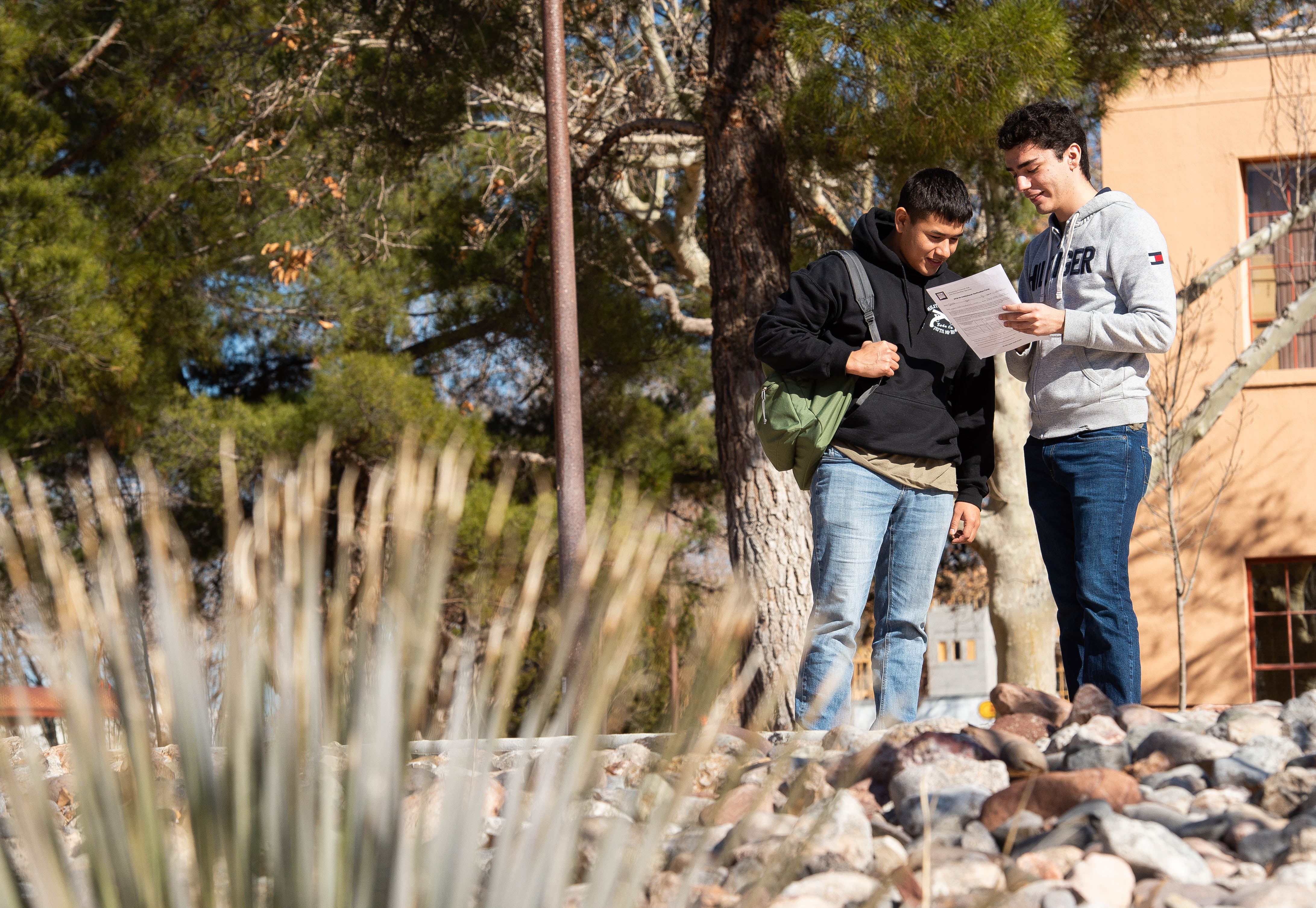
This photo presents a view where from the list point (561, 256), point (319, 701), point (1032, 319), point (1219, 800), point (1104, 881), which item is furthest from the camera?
point (561, 256)

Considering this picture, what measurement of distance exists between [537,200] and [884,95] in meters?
5.06

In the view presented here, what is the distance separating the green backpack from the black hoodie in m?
0.02

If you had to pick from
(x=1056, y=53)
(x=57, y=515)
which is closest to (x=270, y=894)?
(x=1056, y=53)

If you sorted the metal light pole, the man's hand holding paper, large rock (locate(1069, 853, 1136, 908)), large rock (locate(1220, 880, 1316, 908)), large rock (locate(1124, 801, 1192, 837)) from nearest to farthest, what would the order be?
large rock (locate(1220, 880, 1316, 908)), large rock (locate(1069, 853, 1136, 908)), large rock (locate(1124, 801, 1192, 837)), the man's hand holding paper, the metal light pole

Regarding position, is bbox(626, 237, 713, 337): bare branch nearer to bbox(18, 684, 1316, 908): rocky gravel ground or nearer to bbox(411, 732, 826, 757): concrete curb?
bbox(411, 732, 826, 757): concrete curb

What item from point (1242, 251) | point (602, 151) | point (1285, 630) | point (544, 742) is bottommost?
point (1285, 630)

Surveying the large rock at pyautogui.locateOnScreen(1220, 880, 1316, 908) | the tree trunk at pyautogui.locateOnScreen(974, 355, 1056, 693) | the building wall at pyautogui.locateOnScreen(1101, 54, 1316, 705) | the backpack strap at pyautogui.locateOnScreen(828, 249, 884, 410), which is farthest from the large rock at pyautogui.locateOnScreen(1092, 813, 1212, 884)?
the building wall at pyautogui.locateOnScreen(1101, 54, 1316, 705)

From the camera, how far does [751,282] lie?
5.90 m

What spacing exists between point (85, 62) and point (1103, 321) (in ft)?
30.3

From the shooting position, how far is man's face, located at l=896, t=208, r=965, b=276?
305 cm

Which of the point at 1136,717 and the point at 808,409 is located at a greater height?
the point at 808,409

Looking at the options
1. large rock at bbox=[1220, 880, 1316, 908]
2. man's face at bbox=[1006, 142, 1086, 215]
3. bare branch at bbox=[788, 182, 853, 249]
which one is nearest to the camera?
large rock at bbox=[1220, 880, 1316, 908]

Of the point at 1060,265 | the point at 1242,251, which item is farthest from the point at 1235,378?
the point at 1060,265

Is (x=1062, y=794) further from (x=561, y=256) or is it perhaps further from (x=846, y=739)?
(x=561, y=256)
